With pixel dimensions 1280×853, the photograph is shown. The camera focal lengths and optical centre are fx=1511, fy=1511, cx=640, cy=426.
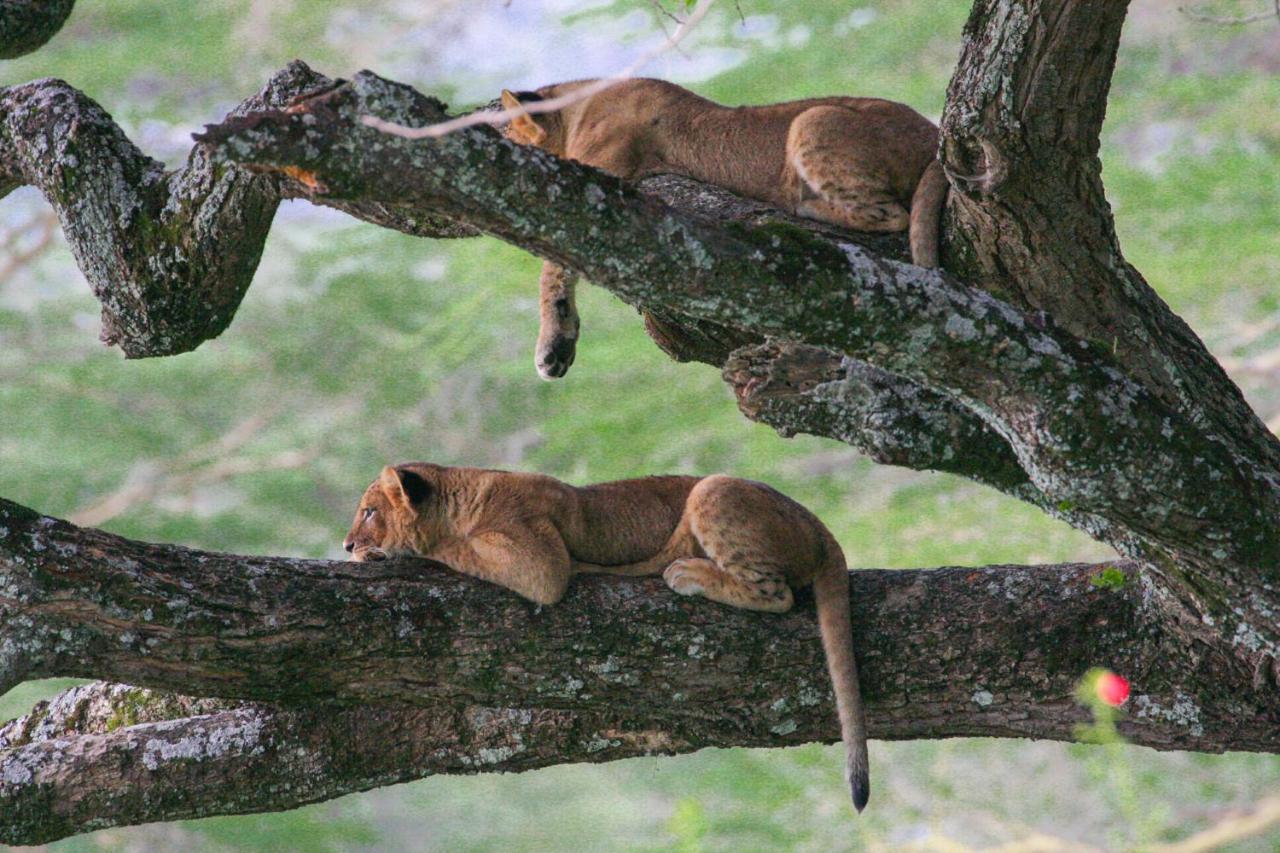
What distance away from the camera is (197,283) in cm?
609

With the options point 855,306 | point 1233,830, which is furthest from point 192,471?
point 855,306

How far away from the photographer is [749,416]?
5457mm

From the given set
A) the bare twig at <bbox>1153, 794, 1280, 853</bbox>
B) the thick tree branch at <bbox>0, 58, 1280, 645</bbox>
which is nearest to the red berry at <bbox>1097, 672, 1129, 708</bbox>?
the thick tree branch at <bbox>0, 58, 1280, 645</bbox>

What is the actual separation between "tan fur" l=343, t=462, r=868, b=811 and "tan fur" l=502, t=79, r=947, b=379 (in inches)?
27.8

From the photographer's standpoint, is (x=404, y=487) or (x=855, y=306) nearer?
(x=855, y=306)

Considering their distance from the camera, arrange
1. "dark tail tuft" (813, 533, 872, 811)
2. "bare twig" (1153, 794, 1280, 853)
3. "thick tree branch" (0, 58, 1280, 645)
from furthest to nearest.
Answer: "bare twig" (1153, 794, 1280, 853), "dark tail tuft" (813, 533, 872, 811), "thick tree branch" (0, 58, 1280, 645)

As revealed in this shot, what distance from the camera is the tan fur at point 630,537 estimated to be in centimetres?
586

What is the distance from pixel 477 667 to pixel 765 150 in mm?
2634

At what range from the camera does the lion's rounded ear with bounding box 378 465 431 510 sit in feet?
22.1

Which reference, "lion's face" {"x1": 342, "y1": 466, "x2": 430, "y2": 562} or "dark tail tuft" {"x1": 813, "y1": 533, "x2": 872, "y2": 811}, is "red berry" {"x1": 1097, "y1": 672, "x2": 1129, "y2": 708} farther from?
"lion's face" {"x1": 342, "y1": 466, "x2": 430, "y2": 562}

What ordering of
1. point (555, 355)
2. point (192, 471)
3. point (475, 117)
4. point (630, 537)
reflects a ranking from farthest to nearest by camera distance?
point (192, 471), point (555, 355), point (630, 537), point (475, 117)

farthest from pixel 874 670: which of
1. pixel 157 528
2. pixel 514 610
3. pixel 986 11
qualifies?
pixel 157 528

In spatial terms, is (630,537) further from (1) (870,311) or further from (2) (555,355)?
(1) (870,311)

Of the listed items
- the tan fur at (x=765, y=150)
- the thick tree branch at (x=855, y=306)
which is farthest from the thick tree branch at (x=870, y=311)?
the tan fur at (x=765, y=150)
